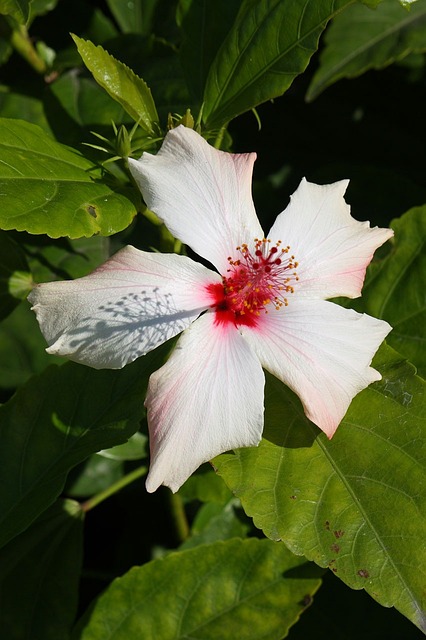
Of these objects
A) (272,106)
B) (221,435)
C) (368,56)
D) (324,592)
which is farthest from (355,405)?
(272,106)

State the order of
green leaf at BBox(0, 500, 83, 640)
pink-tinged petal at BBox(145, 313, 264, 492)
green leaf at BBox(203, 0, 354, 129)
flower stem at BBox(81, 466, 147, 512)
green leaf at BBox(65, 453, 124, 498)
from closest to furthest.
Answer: pink-tinged petal at BBox(145, 313, 264, 492) → green leaf at BBox(203, 0, 354, 129) → green leaf at BBox(0, 500, 83, 640) → flower stem at BBox(81, 466, 147, 512) → green leaf at BBox(65, 453, 124, 498)

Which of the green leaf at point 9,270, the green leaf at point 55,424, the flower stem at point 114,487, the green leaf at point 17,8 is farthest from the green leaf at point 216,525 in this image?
the green leaf at point 17,8

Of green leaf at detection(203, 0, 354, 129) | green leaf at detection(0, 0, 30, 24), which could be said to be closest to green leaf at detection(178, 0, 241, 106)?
green leaf at detection(203, 0, 354, 129)

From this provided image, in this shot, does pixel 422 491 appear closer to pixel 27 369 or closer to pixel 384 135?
pixel 27 369

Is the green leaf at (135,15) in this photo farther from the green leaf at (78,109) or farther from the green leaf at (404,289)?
the green leaf at (404,289)

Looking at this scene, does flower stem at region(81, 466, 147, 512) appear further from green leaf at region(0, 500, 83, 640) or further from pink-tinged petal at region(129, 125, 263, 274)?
pink-tinged petal at region(129, 125, 263, 274)

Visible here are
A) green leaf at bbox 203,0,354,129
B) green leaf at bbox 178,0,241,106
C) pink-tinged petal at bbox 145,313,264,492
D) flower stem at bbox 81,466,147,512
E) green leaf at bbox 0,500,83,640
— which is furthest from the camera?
flower stem at bbox 81,466,147,512
